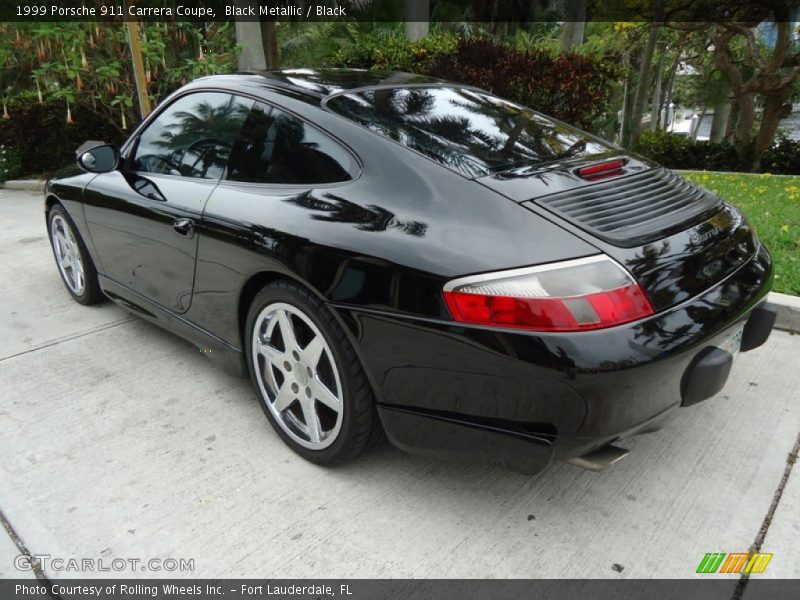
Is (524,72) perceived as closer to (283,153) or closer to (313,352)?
(283,153)

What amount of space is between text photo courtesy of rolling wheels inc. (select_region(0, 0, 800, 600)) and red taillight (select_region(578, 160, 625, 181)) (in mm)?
33

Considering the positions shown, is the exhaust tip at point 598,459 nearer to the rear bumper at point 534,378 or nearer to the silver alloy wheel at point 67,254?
the rear bumper at point 534,378

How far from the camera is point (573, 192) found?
211cm

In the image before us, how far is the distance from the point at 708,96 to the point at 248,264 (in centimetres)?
2145

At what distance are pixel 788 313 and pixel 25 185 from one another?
988cm

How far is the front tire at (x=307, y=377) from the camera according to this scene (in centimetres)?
217

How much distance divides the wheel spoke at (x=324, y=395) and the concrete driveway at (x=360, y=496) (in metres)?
0.33

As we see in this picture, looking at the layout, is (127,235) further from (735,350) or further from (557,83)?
(557,83)

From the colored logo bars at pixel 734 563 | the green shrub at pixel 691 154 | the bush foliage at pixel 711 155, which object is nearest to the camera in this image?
the colored logo bars at pixel 734 563

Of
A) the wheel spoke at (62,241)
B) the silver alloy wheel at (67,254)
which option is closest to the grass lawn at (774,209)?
the silver alloy wheel at (67,254)

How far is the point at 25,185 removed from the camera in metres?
9.33

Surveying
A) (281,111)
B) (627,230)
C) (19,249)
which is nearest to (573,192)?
(627,230)

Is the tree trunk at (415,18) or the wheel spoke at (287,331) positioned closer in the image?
the wheel spoke at (287,331)

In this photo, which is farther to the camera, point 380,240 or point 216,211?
point 216,211
